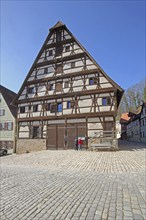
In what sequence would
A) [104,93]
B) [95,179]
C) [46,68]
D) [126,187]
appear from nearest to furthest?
1. [126,187]
2. [95,179]
3. [104,93]
4. [46,68]

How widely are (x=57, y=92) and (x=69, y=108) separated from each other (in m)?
2.57

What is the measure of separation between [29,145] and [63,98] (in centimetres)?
694

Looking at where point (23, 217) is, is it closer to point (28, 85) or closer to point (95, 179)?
point (95, 179)

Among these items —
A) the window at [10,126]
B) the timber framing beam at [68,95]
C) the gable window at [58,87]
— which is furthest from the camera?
the window at [10,126]

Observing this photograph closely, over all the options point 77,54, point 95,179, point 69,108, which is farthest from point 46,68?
point 95,179

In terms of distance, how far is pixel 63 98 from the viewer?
17.9m

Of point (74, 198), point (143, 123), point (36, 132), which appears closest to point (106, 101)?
point (36, 132)

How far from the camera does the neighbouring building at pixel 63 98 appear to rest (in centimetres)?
1602

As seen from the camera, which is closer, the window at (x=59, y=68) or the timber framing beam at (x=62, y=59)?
the timber framing beam at (x=62, y=59)

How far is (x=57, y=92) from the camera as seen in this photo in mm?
18375

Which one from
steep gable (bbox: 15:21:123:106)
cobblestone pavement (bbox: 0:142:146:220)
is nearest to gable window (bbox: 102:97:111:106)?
steep gable (bbox: 15:21:123:106)

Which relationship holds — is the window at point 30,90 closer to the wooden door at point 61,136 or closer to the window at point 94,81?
the wooden door at point 61,136

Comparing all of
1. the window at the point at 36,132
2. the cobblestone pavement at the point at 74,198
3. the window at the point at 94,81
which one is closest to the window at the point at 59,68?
the window at the point at 94,81

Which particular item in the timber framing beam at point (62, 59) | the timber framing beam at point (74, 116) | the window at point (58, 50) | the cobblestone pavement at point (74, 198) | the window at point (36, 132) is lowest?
the cobblestone pavement at point (74, 198)
